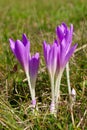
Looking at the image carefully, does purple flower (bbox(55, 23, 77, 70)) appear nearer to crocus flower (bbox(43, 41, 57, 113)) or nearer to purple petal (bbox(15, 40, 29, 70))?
crocus flower (bbox(43, 41, 57, 113))

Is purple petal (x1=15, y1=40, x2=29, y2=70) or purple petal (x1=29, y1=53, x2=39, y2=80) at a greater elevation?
purple petal (x1=15, y1=40, x2=29, y2=70)

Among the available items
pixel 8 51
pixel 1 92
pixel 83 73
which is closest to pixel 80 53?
pixel 83 73

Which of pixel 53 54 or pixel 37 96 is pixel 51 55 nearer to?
pixel 53 54

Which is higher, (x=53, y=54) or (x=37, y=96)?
(x=53, y=54)

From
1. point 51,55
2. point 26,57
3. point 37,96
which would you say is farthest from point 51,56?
point 37,96

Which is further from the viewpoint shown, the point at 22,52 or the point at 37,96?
the point at 37,96

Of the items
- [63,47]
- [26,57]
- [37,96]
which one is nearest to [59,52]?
[63,47]

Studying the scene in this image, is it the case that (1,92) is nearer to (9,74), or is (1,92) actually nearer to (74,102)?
(9,74)

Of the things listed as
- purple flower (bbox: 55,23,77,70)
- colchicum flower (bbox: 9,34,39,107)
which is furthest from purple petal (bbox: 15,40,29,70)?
purple flower (bbox: 55,23,77,70)

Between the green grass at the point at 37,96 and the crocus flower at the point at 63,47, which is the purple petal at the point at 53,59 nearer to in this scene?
the crocus flower at the point at 63,47

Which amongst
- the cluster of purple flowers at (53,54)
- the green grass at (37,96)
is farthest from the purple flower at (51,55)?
the green grass at (37,96)

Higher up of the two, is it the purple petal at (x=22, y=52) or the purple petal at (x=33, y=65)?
the purple petal at (x=22, y=52)
